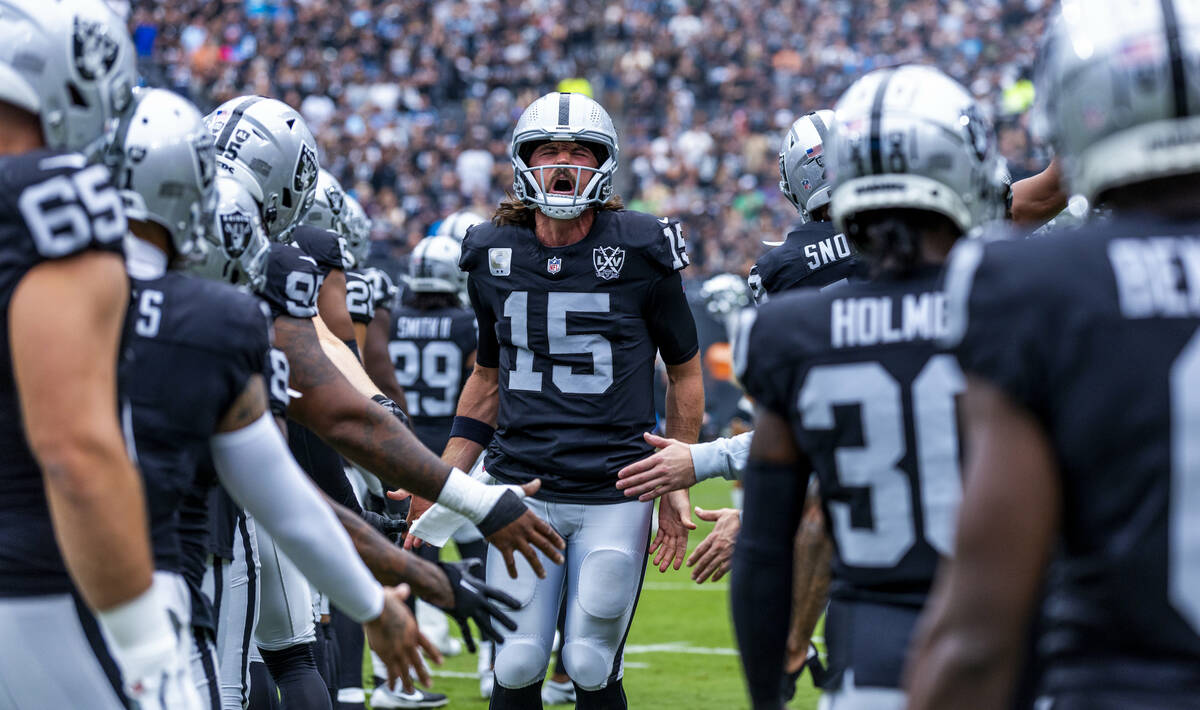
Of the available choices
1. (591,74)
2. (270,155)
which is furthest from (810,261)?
(591,74)

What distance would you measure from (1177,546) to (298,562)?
1586 mm

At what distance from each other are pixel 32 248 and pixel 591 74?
69.7 ft

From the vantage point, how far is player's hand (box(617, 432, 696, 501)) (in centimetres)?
401

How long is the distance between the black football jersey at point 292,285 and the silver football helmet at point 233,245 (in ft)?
0.98

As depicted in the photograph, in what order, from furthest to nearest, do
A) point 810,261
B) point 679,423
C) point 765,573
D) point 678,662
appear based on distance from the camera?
point 678,662 < point 679,423 < point 810,261 < point 765,573

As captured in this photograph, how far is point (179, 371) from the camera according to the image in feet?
7.57

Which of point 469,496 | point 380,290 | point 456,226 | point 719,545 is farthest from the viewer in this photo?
point 456,226

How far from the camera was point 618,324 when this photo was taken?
454 centimetres

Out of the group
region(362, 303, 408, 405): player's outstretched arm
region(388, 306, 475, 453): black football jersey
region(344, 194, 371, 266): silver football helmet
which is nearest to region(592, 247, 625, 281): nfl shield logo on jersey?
region(362, 303, 408, 405): player's outstretched arm

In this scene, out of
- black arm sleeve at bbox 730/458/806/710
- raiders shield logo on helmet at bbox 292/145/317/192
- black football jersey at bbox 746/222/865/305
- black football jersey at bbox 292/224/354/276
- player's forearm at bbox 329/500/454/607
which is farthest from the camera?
black football jersey at bbox 292/224/354/276

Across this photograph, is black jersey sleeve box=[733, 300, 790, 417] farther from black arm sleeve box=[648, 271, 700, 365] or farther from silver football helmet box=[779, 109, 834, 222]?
black arm sleeve box=[648, 271, 700, 365]

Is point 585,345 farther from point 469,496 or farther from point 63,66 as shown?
point 63,66

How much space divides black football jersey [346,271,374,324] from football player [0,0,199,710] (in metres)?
3.86

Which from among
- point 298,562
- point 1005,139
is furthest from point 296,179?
point 1005,139
